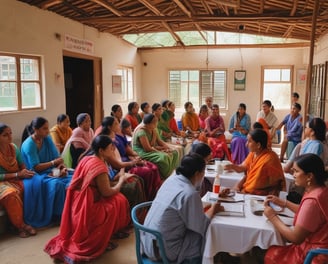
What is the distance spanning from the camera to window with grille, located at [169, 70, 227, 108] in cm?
957

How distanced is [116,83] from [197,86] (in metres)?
2.71

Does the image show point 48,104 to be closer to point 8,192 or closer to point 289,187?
point 8,192

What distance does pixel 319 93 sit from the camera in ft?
23.1

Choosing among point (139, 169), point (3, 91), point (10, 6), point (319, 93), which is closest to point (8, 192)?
point (139, 169)

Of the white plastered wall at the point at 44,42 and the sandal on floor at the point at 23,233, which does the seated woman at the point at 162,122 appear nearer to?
the white plastered wall at the point at 44,42

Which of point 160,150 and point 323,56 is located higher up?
point 323,56

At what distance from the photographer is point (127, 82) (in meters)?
9.26

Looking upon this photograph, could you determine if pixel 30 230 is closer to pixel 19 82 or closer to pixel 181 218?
pixel 181 218

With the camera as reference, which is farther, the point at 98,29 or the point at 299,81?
the point at 299,81

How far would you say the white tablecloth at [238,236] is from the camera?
6.64 feet

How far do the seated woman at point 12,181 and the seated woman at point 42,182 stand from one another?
80 millimetres

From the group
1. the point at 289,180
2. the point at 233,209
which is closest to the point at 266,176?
the point at 233,209

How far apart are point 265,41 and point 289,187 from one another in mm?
6664

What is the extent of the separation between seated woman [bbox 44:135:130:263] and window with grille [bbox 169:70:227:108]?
701cm
